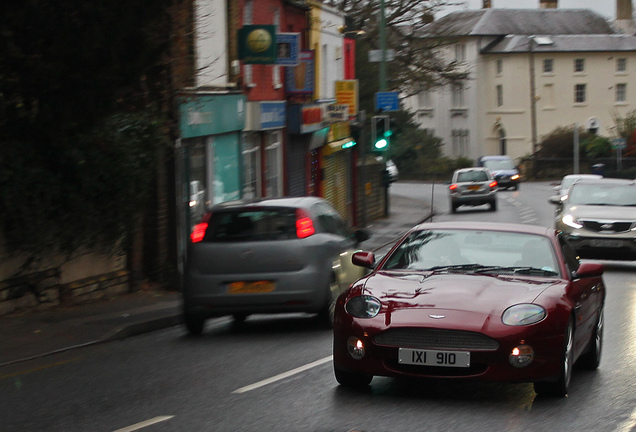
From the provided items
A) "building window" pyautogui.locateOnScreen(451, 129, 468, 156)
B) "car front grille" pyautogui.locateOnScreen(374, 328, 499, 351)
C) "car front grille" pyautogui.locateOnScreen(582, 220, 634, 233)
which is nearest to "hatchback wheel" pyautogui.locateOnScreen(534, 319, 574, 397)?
"car front grille" pyautogui.locateOnScreen(374, 328, 499, 351)

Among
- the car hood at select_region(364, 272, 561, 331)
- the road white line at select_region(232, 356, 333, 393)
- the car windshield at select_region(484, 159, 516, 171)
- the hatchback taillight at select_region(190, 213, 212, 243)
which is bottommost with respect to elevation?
the road white line at select_region(232, 356, 333, 393)

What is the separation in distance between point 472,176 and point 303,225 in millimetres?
31291

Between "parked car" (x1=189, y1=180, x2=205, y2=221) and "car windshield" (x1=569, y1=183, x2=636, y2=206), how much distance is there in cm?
771

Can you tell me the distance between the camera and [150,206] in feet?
55.7

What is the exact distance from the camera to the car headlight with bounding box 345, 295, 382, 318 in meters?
8.00

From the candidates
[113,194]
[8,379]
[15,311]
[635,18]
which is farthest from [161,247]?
[635,18]

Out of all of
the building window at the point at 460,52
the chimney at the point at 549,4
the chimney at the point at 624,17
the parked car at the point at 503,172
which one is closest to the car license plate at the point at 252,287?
the parked car at the point at 503,172

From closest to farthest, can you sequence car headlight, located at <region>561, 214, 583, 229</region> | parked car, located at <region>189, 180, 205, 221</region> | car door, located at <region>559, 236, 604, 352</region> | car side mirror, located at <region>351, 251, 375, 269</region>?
car door, located at <region>559, 236, 604, 352</region> → car side mirror, located at <region>351, 251, 375, 269</region> → car headlight, located at <region>561, 214, 583, 229</region> → parked car, located at <region>189, 180, 205, 221</region>

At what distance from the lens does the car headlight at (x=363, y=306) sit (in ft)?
26.2

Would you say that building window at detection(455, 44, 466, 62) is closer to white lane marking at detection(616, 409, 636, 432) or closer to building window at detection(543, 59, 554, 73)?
building window at detection(543, 59, 554, 73)

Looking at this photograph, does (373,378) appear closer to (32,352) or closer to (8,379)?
(8,379)

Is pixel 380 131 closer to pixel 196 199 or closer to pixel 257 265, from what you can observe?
pixel 196 199

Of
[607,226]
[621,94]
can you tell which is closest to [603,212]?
[607,226]

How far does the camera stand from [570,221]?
2073 cm
